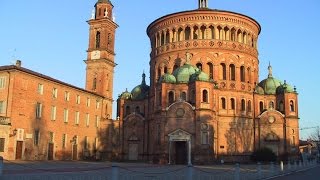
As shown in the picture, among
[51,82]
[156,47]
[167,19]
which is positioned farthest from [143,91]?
[51,82]

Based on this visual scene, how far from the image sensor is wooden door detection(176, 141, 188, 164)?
4884 centimetres

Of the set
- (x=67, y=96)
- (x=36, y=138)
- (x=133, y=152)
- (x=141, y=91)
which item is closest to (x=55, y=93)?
(x=67, y=96)

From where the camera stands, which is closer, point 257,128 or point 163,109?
point 163,109

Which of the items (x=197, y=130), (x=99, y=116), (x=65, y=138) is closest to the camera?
(x=197, y=130)

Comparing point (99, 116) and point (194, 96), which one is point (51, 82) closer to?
point (99, 116)

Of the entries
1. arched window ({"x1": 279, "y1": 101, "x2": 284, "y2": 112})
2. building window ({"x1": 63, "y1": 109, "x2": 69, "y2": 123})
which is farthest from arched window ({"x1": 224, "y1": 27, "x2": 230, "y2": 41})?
building window ({"x1": 63, "y1": 109, "x2": 69, "y2": 123})

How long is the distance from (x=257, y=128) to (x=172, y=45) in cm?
1620

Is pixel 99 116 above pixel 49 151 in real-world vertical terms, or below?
above

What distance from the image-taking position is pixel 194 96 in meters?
49.3

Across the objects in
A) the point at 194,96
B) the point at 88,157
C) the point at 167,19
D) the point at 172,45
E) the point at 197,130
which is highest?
the point at 167,19

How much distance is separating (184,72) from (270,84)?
47.4 ft

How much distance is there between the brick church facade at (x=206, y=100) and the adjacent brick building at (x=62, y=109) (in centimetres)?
402

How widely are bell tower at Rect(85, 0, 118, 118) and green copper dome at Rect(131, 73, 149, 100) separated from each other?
14.2ft

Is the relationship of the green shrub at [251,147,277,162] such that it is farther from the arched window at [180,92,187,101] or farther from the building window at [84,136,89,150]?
the building window at [84,136,89,150]
